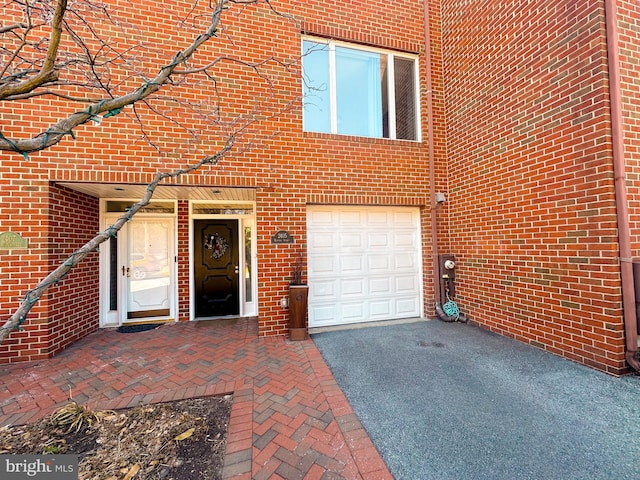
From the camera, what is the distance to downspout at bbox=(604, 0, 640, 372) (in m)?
2.82

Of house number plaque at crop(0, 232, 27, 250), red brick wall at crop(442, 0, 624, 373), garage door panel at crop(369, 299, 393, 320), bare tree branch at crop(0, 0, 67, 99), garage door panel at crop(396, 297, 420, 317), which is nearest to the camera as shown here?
bare tree branch at crop(0, 0, 67, 99)

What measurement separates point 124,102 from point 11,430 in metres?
2.89

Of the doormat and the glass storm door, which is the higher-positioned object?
the glass storm door

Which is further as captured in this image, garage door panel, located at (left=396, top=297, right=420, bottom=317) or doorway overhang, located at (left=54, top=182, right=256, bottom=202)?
garage door panel, located at (left=396, top=297, right=420, bottom=317)

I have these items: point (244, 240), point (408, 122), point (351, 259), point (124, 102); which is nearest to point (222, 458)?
point (124, 102)

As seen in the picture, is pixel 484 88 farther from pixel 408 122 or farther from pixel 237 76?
pixel 237 76

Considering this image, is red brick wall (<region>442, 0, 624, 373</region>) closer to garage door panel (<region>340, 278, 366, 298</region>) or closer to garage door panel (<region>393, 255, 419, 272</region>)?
garage door panel (<region>393, 255, 419, 272</region>)

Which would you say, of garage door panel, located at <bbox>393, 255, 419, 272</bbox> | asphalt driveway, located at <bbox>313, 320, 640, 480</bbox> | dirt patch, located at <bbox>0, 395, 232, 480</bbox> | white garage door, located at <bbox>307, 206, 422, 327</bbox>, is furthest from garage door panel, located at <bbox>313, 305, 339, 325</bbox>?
dirt patch, located at <bbox>0, 395, 232, 480</bbox>

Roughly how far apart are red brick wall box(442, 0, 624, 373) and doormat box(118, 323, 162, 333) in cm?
571

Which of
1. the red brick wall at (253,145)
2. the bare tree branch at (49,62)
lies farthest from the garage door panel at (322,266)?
the bare tree branch at (49,62)

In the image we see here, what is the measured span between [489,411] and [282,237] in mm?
3291

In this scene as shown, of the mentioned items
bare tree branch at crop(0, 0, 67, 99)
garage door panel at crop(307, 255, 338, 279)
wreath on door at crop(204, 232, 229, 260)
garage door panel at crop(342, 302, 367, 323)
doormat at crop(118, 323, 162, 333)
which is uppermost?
bare tree branch at crop(0, 0, 67, 99)

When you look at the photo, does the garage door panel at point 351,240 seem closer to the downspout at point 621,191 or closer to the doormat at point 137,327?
the downspout at point 621,191

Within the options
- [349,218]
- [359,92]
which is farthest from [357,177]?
[359,92]
